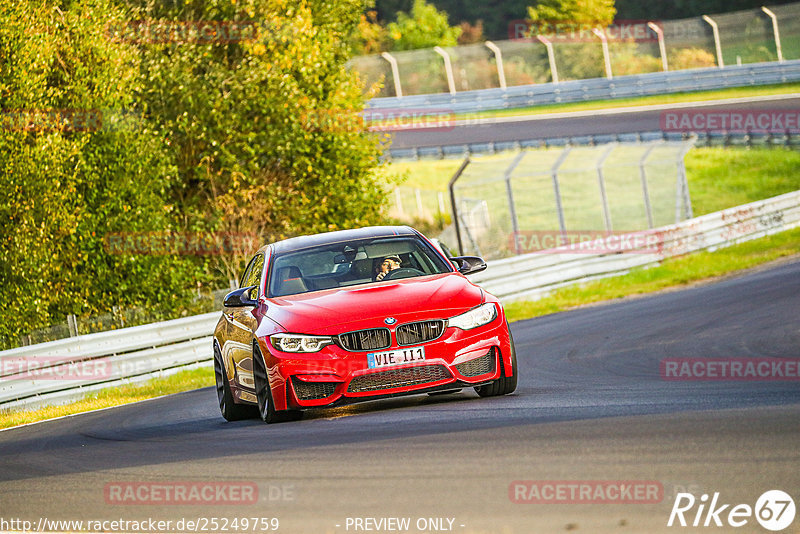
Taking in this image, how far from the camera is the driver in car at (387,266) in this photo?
32.6ft

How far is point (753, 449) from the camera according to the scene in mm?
6008

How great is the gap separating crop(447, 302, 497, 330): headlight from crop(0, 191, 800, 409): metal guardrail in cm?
841

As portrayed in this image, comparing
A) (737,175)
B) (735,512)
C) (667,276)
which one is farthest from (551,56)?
(735,512)

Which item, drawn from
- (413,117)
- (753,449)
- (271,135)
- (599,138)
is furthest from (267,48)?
(753,449)

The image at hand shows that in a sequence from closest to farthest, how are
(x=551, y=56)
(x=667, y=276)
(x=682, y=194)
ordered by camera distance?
1. (x=667, y=276)
2. (x=682, y=194)
3. (x=551, y=56)

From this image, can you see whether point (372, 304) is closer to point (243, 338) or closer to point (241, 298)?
point (243, 338)

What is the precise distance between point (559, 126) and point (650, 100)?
15.8ft

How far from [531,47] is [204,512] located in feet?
137

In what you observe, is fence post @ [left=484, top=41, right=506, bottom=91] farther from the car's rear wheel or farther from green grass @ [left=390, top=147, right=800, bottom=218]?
the car's rear wheel

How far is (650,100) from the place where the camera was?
43.9 m

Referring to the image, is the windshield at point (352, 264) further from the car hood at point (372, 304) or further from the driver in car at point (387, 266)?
the car hood at point (372, 304)

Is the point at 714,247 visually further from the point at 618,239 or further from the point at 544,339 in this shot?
the point at 544,339

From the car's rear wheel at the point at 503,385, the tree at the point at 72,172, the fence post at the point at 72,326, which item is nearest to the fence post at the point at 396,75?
the tree at the point at 72,172

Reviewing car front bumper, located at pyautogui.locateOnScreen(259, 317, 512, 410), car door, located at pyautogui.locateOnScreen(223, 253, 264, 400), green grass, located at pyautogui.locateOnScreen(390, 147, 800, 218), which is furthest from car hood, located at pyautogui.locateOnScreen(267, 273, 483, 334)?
green grass, located at pyautogui.locateOnScreen(390, 147, 800, 218)
